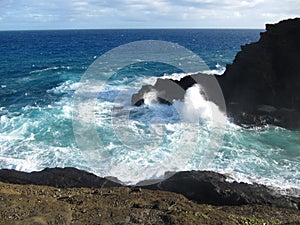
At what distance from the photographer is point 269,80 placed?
2647 centimetres

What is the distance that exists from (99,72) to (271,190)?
→ 3585 centimetres

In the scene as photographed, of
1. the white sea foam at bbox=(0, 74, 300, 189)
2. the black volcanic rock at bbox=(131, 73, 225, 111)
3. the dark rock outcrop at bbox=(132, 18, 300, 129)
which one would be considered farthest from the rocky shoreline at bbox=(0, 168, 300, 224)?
the black volcanic rock at bbox=(131, 73, 225, 111)

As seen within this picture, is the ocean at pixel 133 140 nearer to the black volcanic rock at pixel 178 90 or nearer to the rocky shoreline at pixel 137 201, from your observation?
the black volcanic rock at pixel 178 90

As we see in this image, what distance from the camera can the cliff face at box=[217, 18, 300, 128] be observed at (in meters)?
24.7

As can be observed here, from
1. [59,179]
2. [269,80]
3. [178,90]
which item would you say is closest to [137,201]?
[59,179]

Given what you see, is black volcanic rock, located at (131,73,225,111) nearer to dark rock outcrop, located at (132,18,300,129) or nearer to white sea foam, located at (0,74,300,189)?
dark rock outcrop, located at (132,18,300,129)

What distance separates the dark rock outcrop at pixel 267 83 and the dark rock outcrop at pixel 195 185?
422 inches

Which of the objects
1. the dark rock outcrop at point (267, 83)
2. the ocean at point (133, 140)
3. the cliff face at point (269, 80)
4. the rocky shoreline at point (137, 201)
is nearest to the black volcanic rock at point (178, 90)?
the dark rock outcrop at point (267, 83)

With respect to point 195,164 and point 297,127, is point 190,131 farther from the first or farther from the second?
point 297,127

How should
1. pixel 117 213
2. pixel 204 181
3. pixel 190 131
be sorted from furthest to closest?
pixel 190 131 → pixel 204 181 → pixel 117 213

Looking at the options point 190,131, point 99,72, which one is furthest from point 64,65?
point 190,131

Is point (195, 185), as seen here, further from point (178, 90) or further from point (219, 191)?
point (178, 90)

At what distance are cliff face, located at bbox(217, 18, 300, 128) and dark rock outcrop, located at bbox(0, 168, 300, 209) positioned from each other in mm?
10888

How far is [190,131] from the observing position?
22547 millimetres
